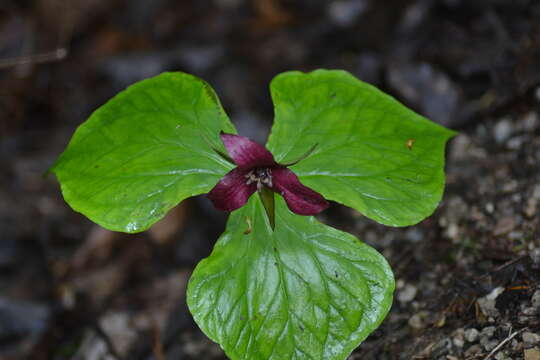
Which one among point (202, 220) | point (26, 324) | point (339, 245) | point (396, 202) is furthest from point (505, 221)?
point (26, 324)

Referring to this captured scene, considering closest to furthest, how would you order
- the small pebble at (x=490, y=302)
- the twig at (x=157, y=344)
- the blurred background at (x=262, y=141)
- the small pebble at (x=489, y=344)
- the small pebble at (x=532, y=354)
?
the small pebble at (x=532, y=354) → the small pebble at (x=489, y=344) → the small pebble at (x=490, y=302) → the blurred background at (x=262, y=141) → the twig at (x=157, y=344)

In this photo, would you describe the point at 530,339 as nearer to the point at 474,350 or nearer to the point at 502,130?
the point at 474,350

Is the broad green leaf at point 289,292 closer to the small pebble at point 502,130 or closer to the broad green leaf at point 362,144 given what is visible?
the broad green leaf at point 362,144

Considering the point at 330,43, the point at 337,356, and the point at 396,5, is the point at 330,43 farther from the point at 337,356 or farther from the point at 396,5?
the point at 337,356

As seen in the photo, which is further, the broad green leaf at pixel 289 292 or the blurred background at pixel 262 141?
the blurred background at pixel 262 141

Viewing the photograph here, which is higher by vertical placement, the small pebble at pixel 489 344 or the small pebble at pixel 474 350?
the small pebble at pixel 489 344

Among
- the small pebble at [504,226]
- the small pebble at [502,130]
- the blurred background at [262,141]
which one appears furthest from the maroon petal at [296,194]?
the small pebble at [502,130]

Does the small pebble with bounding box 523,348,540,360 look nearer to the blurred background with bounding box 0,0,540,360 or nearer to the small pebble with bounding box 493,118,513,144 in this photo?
the blurred background with bounding box 0,0,540,360

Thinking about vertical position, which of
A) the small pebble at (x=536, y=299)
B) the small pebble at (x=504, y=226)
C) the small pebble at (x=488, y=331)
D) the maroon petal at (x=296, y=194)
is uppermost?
the maroon petal at (x=296, y=194)
